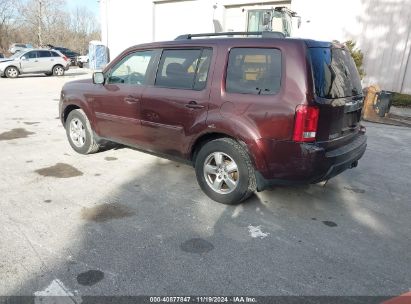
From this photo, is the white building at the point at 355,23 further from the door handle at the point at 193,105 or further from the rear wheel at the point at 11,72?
the rear wheel at the point at 11,72

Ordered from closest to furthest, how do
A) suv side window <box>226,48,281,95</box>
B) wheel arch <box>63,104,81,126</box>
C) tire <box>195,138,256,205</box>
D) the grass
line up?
suv side window <box>226,48,281,95</box>, tire <box>195,138,256,205</box>, wheel arch <box>63,104,81,126</box>, the grass

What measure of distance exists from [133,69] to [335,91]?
2.68m

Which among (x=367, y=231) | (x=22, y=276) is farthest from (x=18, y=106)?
(x=367, y=231)

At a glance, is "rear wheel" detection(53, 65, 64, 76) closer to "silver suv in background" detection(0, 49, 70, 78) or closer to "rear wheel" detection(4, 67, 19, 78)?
"silver suv in background" detection(0, 49, 70, 78)

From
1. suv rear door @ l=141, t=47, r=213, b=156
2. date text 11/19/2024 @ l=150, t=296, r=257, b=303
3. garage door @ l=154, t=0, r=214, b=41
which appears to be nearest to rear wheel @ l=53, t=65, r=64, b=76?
garage door @ l=154, t=0, r=214, b=41

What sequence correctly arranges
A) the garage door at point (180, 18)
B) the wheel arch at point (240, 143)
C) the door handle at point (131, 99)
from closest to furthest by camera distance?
1. the wheel arch at point (240, 143)
2. the door handle at point (131, 99)
3. the garage door at point (180, 18)

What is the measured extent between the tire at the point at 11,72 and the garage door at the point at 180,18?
7817 millimetres

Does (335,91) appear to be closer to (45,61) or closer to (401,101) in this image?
(401,101)

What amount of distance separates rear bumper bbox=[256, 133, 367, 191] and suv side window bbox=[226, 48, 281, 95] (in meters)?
0.66

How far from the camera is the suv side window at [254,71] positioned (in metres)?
3.60

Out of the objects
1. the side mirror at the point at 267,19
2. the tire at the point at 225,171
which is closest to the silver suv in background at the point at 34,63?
the side mirror at the point at 267,19

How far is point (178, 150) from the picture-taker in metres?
4.46

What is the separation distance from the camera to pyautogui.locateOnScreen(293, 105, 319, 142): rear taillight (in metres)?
3.42

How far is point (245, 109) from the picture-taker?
3.73 meters
